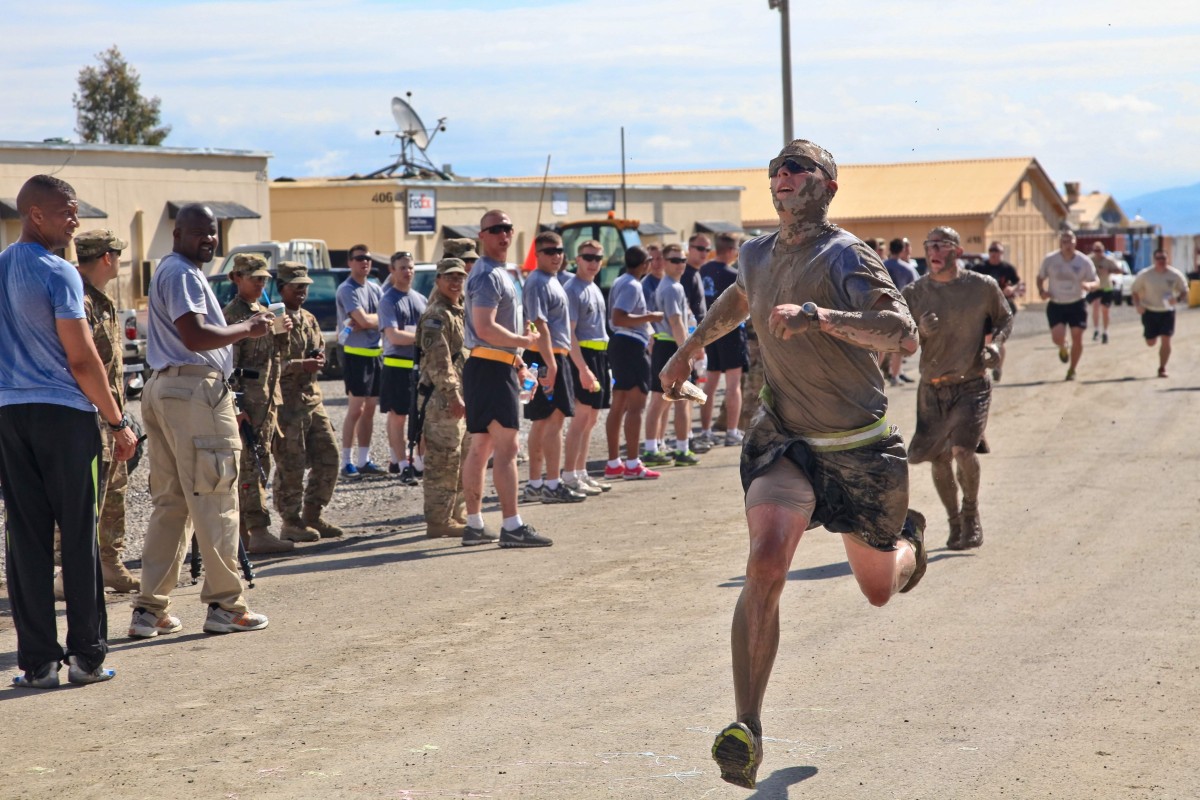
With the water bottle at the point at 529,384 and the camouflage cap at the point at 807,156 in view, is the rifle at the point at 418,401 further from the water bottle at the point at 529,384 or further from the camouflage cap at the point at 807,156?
the camouflage cap at the point at 807,156

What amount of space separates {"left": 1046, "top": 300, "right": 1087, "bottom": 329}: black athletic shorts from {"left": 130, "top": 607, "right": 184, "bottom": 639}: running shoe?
16817mm

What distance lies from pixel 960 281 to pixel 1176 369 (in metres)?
15.8

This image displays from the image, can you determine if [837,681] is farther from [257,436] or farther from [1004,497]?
[1004,497]

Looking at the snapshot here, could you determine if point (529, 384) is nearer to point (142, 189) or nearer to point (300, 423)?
point (300, 423)

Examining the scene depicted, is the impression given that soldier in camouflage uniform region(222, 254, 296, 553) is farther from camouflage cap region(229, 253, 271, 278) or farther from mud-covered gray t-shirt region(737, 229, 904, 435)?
mud-covered gray t-shirt region(737, 229, 904, 435)

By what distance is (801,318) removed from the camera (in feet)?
15.4

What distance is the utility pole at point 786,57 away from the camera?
72.9ft

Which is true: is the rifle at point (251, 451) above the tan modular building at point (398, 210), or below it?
below

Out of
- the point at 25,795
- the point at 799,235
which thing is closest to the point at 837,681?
the point at 799,235

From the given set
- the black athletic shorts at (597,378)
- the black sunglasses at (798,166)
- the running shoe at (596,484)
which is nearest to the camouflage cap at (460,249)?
the black athletic shorts at (597,378)

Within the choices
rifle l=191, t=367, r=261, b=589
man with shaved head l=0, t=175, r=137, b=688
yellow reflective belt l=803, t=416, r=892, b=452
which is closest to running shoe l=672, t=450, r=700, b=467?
rifle l=191, t=367, r=261, b=589

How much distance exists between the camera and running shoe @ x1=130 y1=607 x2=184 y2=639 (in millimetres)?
7312

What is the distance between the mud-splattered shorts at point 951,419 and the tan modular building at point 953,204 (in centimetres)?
4965

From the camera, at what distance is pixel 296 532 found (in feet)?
33.7
